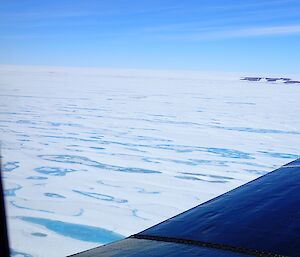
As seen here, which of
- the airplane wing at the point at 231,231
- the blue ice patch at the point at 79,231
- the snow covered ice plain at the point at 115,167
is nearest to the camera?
the airplane wing at the point at 231,231

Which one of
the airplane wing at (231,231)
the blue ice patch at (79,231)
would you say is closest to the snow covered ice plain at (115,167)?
the blue ice patch at (79,231)

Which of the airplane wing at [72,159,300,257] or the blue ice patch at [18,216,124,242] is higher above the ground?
the airplane wing at [72,159,300,257]

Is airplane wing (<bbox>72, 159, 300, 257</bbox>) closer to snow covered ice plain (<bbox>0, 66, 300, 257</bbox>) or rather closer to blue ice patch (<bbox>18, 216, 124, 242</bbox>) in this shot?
snow covered ice plain (<bbox>0, 66, 300, 257</bbox>)

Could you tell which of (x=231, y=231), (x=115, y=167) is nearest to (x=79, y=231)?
(x=231, y=231)

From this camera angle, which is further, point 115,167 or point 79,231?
point 115,167

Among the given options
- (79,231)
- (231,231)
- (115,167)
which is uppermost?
(231,231)

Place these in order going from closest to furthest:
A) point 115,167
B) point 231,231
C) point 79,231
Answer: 1. point 231,231
2. point 79,231
3. point 115,167

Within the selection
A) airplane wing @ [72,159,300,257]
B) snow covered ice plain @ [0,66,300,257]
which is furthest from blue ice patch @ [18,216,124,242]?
airplane wing @ [72,159,300,257]

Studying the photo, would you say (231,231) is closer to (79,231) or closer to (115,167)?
(79,231)

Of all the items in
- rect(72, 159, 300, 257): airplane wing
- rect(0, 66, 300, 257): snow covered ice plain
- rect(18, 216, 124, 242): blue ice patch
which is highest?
rect(72, 159, 300, 257): airplane wing

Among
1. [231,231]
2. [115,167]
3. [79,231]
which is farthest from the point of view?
[115,167]

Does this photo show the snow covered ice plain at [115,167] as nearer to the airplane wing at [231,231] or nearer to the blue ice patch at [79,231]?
the blue ice patch at [79,231]
